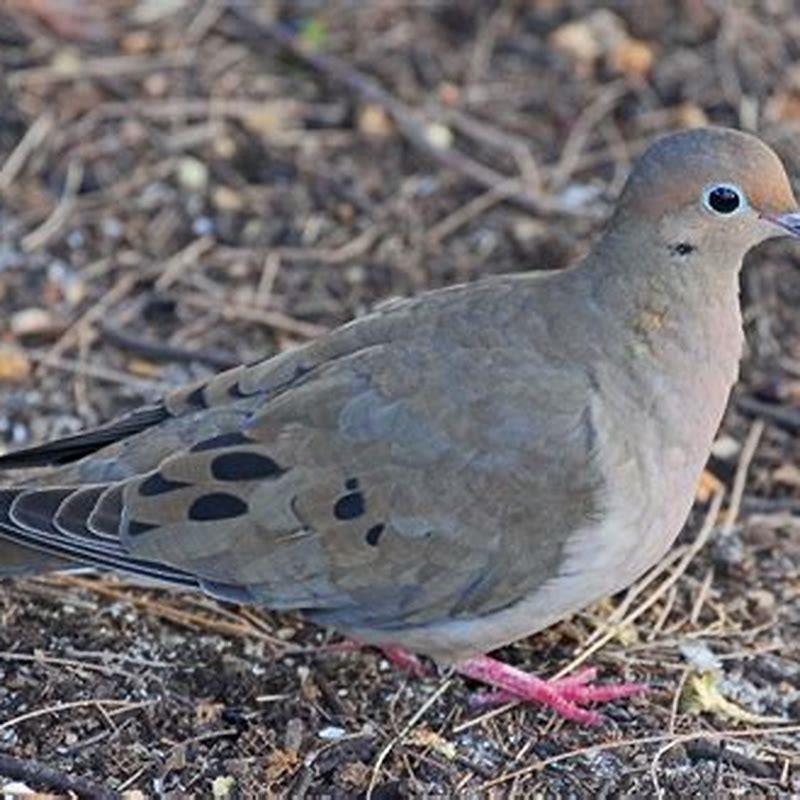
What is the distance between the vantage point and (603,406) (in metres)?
3.90

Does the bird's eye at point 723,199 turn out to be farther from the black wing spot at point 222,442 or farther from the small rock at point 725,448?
the small rock at point 725,448

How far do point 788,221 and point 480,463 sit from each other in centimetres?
74

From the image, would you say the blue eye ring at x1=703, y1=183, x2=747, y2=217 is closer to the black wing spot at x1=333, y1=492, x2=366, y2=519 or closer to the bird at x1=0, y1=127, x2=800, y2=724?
the bird at x1=0, y1=127, x2=800, y2=724

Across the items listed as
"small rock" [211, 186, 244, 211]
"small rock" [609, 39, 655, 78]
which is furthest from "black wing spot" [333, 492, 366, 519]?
"small rock" [609, 39, 655, 78]

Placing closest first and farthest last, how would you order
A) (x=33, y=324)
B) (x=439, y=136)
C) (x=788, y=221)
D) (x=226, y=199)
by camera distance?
1. (x=788, y=221)
2. (x=33, y=324)
3. (x=226, y=199)
4. (x=439, y=136)

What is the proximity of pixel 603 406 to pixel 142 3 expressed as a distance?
317cm

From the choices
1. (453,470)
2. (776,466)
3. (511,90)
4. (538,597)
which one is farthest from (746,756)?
(511,90)

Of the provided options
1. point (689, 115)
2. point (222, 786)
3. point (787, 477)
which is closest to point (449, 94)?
point (689, 115)

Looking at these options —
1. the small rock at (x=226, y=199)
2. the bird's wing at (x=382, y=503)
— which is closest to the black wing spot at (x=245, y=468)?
the bird's wing at (x=382, y=503)

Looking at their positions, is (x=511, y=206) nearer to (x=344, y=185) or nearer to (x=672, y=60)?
(x=344, y=185)

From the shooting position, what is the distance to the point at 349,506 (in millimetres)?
3893

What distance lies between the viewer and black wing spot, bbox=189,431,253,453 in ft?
13.1

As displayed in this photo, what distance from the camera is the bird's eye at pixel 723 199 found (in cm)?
391

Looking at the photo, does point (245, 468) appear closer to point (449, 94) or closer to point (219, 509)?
point (219, 509)
